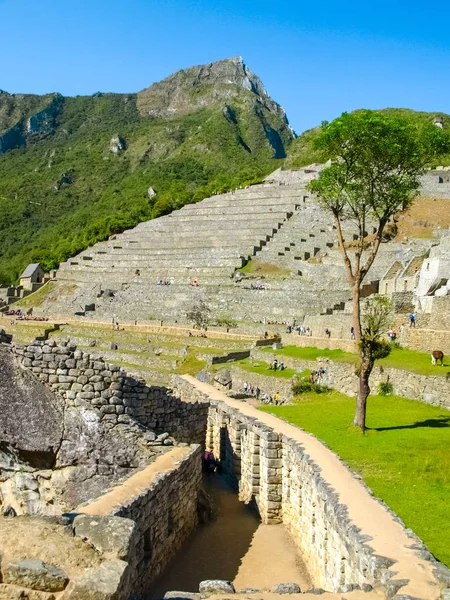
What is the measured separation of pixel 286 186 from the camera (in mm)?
71125

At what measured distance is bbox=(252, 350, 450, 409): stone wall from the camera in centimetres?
1723

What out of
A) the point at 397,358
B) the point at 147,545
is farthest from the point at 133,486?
the point at 397,358

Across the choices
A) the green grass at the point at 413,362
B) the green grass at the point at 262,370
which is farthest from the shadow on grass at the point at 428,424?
the green grass at the point at 262,370

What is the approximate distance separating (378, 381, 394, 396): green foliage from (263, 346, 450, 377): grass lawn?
55 cm

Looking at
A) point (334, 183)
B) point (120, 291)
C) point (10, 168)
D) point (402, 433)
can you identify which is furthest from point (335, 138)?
point (10, 168)

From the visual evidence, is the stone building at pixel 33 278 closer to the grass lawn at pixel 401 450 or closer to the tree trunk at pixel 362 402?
the grass lawn at pixel 401 450

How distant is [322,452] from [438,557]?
4161 millimetres

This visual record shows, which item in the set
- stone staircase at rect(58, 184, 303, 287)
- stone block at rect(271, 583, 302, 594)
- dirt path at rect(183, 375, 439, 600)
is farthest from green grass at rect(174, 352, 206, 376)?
stone block at rect(271, 583, 302, 594)

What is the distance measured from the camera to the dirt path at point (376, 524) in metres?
5.77

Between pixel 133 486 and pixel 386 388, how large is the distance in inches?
538

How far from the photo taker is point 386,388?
19328 millimetres

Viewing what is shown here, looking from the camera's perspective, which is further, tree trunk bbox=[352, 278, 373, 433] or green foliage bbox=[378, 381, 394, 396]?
green foliage bbox=[378, 381, 394, 396]

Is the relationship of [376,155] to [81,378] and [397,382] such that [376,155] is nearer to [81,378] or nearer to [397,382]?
[397,382]

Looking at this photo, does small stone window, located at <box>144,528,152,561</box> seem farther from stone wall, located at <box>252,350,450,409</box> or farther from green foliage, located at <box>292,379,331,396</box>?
green foliage, located at <box>292,379,331,396</box>
